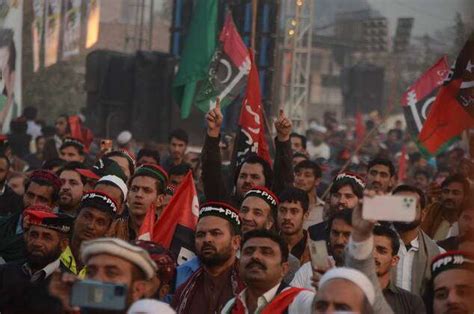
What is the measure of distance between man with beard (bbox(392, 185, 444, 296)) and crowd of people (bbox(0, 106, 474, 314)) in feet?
0.03

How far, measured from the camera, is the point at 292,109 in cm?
2478

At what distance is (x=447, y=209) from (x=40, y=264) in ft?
13.3

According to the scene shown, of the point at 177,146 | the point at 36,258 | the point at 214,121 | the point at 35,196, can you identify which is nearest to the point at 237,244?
the point at 36,258

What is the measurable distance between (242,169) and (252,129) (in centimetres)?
148

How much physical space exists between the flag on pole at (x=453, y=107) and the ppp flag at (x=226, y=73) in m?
2.20

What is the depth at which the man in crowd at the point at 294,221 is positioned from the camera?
1020 cm

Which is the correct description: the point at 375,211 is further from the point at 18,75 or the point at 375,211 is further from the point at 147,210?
the point at 18,75

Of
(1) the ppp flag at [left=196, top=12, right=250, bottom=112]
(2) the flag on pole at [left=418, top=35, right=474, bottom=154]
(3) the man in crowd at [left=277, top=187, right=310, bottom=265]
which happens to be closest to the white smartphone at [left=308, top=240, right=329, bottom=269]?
(3) the man in crowd at [left=277, top=187, right=310, bottom=265]

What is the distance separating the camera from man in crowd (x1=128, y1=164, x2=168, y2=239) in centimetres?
1065

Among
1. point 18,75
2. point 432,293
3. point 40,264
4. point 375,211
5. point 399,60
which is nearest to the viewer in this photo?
point 375,211

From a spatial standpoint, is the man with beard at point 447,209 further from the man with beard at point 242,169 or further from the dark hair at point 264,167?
the dark hair at point 264,167

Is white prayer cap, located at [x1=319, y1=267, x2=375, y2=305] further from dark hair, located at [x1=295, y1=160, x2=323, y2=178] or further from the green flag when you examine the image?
the green flag

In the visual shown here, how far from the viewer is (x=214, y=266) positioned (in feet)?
28.9

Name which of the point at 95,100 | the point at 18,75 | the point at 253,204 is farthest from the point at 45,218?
the point at 95,100
